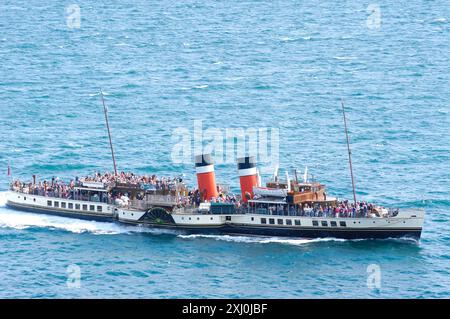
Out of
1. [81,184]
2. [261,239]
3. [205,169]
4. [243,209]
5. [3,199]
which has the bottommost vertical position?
[261,239]

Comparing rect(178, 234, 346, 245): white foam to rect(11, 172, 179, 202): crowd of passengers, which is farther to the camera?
rect(11, 172, 179, 202): crowd of passengers

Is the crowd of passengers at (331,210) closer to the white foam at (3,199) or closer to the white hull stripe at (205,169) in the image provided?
the white hull stripe at (205,169)

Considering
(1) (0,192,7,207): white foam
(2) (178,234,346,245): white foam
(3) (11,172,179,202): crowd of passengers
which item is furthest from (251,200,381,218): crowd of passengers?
(1) (0,192,7,207): white foam

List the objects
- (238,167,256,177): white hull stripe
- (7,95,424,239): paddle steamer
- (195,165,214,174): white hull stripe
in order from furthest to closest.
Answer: (238,167,256,177): white hull stripe < (195,165,214,174): white hull stripe < (7,95,424,239): paddle steamer

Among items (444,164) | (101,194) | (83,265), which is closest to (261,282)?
(83,265)

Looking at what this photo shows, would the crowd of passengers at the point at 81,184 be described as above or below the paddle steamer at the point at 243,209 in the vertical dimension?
above

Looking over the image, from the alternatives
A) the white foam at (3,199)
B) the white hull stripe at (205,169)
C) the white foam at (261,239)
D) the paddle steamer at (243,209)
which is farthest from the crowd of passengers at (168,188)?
the white foam at (261,239)

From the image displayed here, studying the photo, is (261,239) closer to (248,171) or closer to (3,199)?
(248,171)

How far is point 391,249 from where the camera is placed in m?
146

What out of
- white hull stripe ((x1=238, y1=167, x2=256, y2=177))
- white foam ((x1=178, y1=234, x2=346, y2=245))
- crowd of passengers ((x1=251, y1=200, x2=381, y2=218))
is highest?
white hull stripe ((x1=238, y1=167, x2=256, y2=177))

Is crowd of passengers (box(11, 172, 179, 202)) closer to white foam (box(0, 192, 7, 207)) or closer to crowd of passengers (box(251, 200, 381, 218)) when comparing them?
white foam (box(0, 192, 7, 207))

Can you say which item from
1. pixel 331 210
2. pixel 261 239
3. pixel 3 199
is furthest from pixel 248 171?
pixel 3 199

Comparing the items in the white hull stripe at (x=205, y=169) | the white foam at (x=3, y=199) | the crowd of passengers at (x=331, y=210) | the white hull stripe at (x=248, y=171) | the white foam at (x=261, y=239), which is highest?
the white hull stripe at (x=205, y=169)
